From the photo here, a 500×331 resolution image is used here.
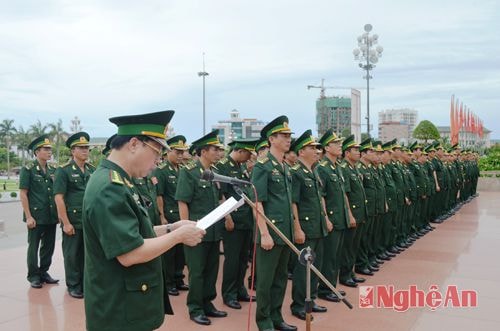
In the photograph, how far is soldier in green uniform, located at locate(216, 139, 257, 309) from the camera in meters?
5.11

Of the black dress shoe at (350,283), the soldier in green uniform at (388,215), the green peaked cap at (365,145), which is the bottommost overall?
the black dress shoe at (350,283)

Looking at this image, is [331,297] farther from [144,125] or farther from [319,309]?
[144,125]

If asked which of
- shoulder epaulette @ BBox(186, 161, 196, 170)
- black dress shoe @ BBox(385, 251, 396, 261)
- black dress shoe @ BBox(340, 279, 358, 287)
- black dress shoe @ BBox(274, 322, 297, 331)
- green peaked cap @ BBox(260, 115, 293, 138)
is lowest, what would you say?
black dress shoe @ BBox(385, 251, 396, 261)

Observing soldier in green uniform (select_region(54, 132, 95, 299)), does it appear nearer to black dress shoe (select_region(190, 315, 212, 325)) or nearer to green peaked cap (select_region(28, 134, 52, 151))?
green peaked cap (select_region(28, 134, 52, 151))

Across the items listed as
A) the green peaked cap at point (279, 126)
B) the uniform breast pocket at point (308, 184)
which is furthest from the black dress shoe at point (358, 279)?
the green peaked cap at point (279, 126)

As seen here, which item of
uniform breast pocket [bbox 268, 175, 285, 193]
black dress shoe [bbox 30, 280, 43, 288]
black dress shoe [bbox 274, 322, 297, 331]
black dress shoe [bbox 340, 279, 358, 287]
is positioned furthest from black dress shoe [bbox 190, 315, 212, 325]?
black dress shoe [bbox 30, 280, 43, 288]

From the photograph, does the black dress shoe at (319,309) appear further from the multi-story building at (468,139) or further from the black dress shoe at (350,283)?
the multi-story building at (468,139)

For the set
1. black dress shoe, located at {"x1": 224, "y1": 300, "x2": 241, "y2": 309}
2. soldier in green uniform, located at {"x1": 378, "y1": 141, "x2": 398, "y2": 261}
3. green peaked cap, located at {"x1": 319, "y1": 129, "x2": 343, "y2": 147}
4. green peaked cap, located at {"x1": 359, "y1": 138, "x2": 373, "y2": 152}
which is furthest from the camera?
soldier in green uniform, located at {"x1": 378, "y1": 141, "x2": 398, "y2": 261}

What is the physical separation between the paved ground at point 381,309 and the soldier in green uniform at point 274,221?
16.4 inches

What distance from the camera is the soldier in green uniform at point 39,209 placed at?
18.7 feet

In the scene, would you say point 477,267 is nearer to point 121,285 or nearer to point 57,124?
point 121,285

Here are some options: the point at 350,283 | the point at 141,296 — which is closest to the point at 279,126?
the point at 141,296

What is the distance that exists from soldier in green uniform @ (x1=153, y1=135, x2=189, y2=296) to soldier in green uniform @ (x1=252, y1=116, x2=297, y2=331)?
190 cm

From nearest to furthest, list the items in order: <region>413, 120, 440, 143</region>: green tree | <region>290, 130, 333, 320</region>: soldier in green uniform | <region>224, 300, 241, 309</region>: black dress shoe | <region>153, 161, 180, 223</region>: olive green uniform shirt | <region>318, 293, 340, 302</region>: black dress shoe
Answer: <region>290, 130, 333, 320</region>: soldier in green uniform → <region>224, 300, 241, 309</region>: black dress shoe → <region>318, 293, 340, 302</region>: black dress shoe → <region>153, 161, 180, 223</region>: olive green uniform shirt → <region>413, 120, 440, 143</region>: green tree
